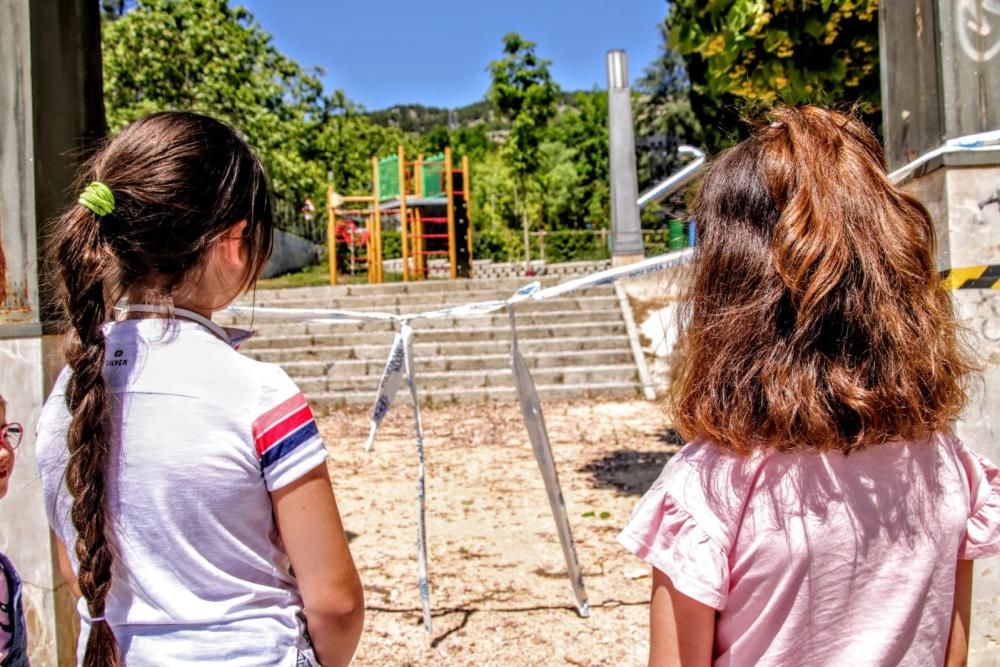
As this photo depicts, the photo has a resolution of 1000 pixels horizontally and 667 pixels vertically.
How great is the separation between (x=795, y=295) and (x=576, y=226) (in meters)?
34.6

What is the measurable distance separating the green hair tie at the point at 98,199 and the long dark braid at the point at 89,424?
0.13ft

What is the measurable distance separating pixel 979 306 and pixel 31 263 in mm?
2649

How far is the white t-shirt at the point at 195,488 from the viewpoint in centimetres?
112

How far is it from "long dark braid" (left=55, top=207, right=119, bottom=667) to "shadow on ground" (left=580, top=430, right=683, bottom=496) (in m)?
4.54

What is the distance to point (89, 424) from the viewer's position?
1.11 m

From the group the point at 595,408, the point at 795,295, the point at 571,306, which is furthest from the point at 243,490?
the point at 571,306

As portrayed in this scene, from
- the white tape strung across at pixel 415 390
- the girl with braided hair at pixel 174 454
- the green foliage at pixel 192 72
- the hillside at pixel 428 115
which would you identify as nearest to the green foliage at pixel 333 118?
the green foliage at pixel 192 72

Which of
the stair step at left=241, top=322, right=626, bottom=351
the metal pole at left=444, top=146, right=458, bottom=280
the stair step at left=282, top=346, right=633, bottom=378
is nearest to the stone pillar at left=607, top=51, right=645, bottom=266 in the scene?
the stair step at left=241, top=322, right=626, bottom=351

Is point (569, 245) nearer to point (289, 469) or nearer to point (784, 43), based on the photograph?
point (784, 43)

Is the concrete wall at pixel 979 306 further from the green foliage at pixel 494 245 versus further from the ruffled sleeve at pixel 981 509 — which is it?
the green foliage at pixel 494 245

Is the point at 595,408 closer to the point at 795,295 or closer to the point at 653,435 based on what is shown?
the point at 653,435

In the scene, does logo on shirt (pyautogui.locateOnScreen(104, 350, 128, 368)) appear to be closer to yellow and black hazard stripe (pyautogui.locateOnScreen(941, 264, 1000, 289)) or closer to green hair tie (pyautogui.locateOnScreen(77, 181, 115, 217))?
green hair tie (pyautogui.locateOnScreen(77, 181, 115, 217))

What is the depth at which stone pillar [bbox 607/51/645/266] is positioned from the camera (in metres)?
12.0

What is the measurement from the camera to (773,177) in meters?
1.05
